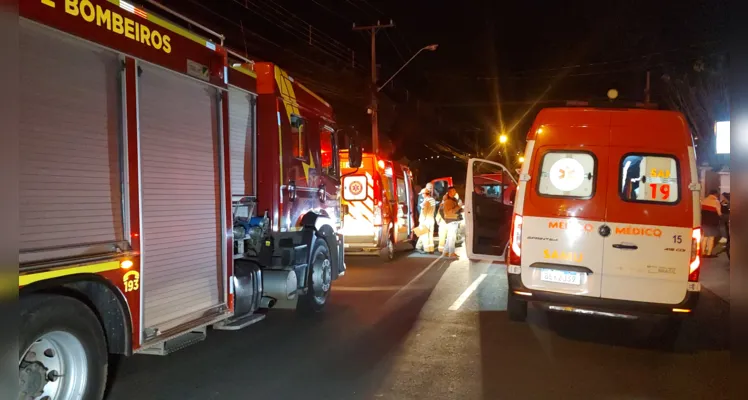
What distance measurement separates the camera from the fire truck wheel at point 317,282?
7.93 m

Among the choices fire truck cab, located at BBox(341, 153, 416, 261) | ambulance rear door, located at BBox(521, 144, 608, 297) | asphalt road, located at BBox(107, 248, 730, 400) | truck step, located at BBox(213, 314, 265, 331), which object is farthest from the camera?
fire truck cab, located at BBox(341, 153, 416, 261)

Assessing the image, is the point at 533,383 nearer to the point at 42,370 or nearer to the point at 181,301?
the point at 181,301

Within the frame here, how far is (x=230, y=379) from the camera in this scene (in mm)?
5301

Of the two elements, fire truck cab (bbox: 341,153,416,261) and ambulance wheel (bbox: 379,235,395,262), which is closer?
fire truck cab (bbox: 341,153,416,261)

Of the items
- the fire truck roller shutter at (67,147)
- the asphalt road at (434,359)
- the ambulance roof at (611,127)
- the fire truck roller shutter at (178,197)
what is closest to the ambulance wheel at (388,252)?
the asphalt road at (434,359)

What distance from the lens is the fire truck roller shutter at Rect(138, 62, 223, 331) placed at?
15.3 feet

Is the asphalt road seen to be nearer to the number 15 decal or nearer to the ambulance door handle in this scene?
the ambulance door handle

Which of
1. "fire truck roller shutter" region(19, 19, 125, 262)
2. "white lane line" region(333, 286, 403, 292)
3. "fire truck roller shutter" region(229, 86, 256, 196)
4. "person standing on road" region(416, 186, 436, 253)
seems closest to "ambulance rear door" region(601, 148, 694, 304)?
"fire truck roller shutter" region(229, 86, 256, 196)

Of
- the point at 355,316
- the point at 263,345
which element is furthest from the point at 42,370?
the point at 355,316

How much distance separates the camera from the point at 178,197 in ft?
16.7

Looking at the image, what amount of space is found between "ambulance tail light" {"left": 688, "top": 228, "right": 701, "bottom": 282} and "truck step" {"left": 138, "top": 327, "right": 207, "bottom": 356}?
194 inches

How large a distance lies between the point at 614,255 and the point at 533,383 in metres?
1.93

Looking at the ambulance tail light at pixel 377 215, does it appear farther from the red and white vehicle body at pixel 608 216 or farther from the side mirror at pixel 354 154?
the red and white vehicle body at pixel 608 216

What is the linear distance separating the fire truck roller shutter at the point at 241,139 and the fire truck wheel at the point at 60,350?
261cm
